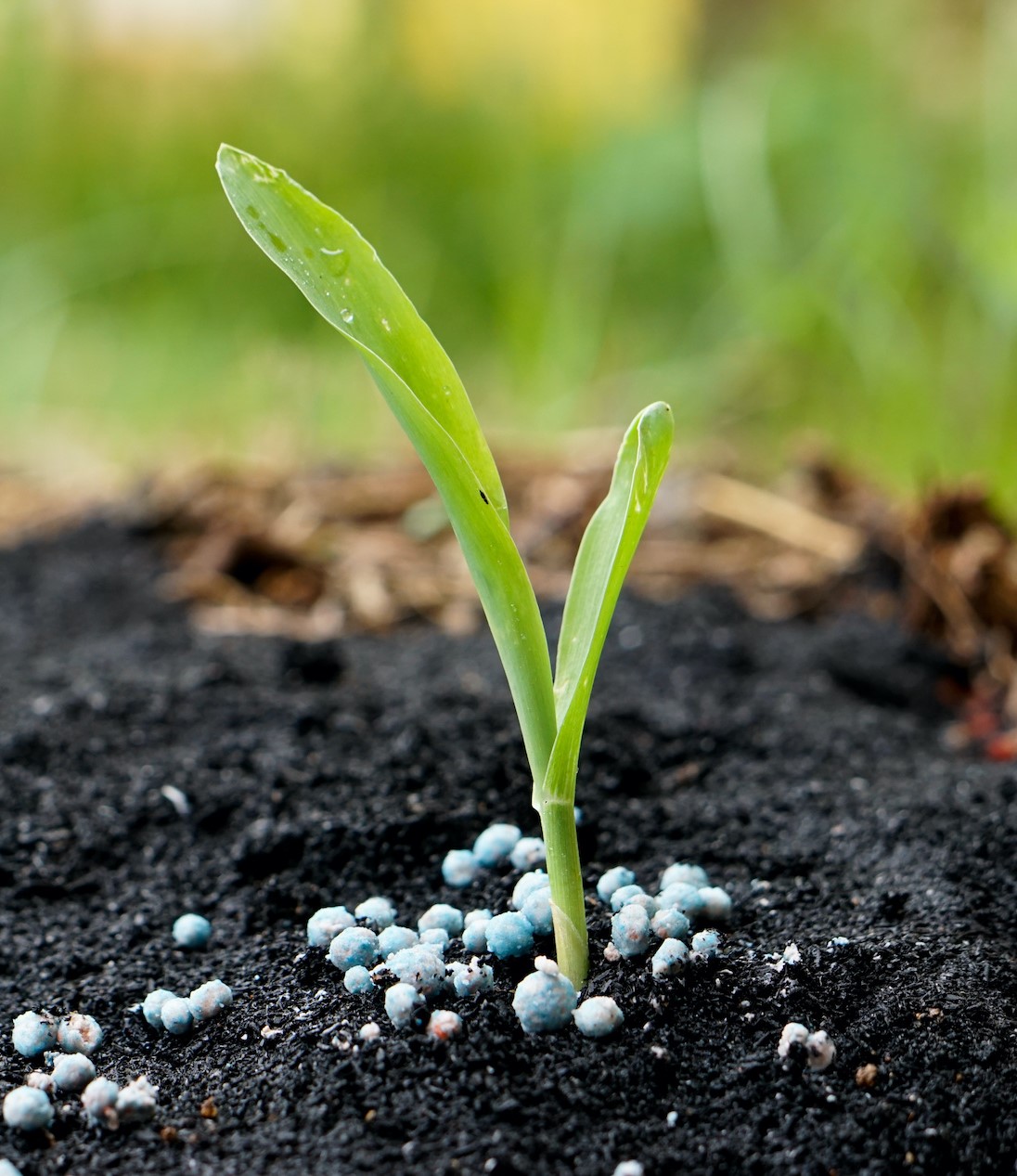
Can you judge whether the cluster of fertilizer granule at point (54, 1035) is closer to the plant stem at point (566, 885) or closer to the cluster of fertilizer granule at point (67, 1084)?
the cluster of fertilizer granule at point (67, 1084)

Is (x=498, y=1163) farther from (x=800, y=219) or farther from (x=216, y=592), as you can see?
(x=800, y=219)

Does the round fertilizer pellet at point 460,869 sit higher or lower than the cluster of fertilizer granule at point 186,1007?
lower

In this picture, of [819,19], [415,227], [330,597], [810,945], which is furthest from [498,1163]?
[819,19]

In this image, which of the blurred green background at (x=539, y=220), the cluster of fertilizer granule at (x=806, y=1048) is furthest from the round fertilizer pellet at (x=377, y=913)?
the blurred green background at (x=539, y=220)

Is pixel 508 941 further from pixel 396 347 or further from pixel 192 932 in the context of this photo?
pixel 396 347

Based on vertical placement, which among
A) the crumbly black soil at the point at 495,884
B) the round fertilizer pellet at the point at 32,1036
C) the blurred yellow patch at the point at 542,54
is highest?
the blurred yellow patch at the point at 542,54

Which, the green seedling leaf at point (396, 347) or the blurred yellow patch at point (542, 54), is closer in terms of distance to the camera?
the green seedling leaf at point (396, 347)
